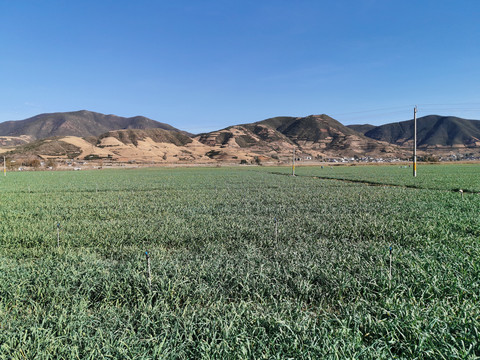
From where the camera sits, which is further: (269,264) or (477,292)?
(269,264)

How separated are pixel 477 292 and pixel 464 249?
10.1ft

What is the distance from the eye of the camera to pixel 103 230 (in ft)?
32.4

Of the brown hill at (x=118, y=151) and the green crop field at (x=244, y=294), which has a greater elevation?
the brown hill at (x=118, y=151)

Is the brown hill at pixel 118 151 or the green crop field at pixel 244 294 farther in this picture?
the brown hill at pixel 118 151

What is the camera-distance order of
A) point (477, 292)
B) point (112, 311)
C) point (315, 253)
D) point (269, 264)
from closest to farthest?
point (112, 311) < point (477, 292) < point (269, 264) < point (315, 253)

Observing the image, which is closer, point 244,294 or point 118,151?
point 244,294

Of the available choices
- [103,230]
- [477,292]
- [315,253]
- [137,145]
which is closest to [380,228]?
[315,253]

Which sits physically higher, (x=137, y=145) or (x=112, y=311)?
(x=137, y=145)

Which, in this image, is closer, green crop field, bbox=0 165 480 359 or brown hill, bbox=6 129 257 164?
A: green crop field, bbox=0 165 480 359

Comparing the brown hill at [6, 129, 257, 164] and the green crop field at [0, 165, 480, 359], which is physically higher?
the brown hill at [6, 129, 257, 164]

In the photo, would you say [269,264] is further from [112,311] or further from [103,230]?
[103,230]

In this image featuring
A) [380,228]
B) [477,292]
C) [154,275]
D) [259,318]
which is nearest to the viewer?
[259,318]

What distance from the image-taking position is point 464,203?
1494 cm

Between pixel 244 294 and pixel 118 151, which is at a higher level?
pixel 118 151
